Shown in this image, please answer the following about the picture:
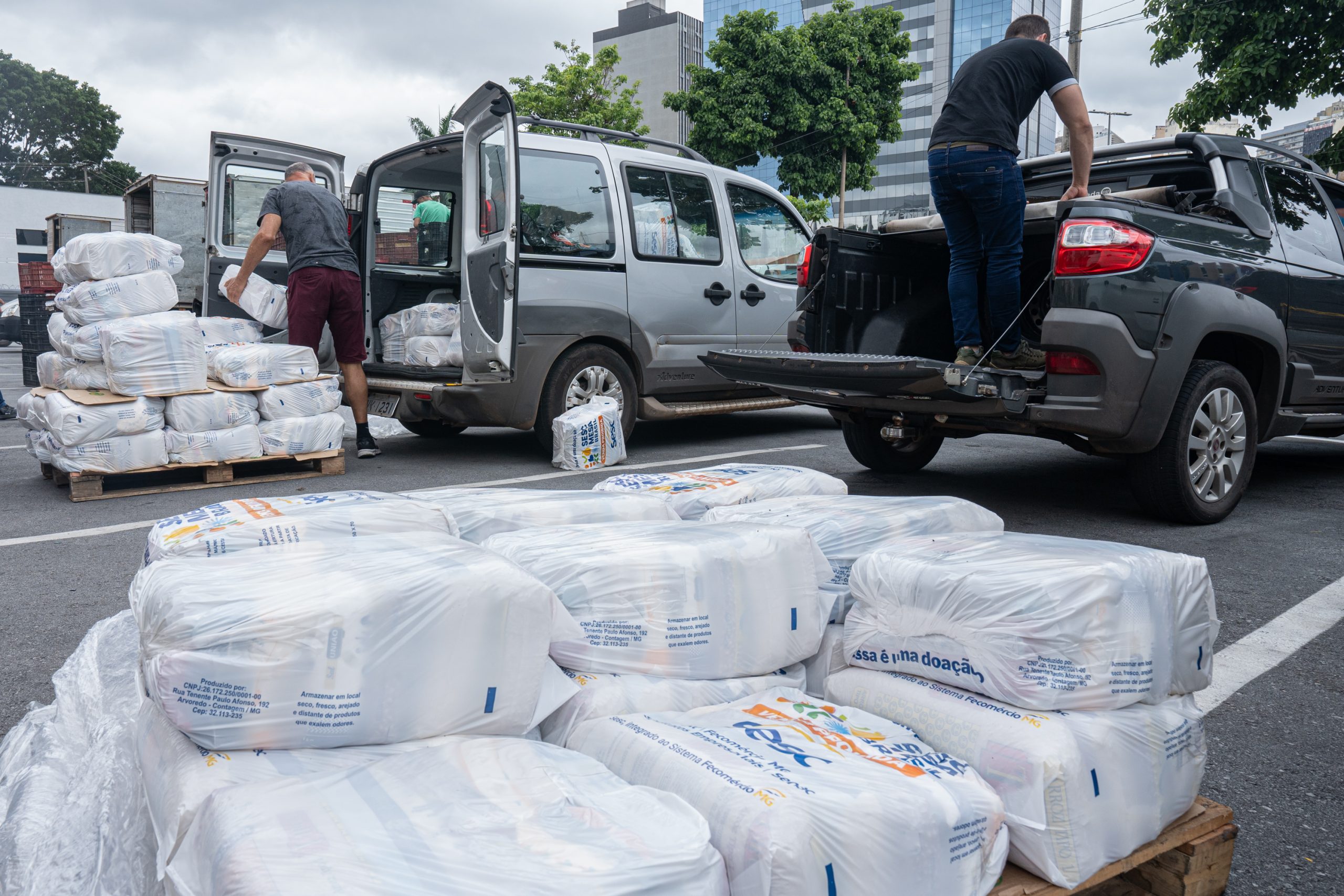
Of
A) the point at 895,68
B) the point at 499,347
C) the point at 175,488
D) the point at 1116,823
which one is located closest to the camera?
the point at 1116,823

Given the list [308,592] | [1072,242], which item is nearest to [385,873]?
[308,592]

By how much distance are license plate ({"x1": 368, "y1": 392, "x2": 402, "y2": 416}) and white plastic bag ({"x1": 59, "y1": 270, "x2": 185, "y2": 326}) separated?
1.54 metres

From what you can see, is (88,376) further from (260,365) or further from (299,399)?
(299,399)

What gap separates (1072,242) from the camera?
4.02m

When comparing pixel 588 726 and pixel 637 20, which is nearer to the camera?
pixel 588 726

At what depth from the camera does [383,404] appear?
663 centimetres

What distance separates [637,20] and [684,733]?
10382cm

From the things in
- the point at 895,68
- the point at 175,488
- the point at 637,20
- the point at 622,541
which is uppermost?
the point at 637,20

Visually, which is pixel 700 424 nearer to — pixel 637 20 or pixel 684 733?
pixel 684 733

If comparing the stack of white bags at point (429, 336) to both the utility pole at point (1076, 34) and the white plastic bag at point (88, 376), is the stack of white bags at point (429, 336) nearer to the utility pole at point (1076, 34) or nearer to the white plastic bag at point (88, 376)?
the white plastic bag at point (88, 376)

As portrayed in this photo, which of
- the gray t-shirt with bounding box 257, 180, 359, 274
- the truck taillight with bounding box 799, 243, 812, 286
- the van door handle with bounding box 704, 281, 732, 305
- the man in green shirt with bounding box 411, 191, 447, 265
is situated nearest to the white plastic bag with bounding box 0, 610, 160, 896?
the truck taillight with bounding box 799, 243, 812, 286

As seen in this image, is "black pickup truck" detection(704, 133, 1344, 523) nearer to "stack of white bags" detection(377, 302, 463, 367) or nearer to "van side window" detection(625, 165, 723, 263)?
"van side window" detection(625, 165, 723, 263)

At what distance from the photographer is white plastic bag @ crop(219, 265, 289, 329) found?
6.74 metres

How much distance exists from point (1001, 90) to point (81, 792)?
14.3ft
